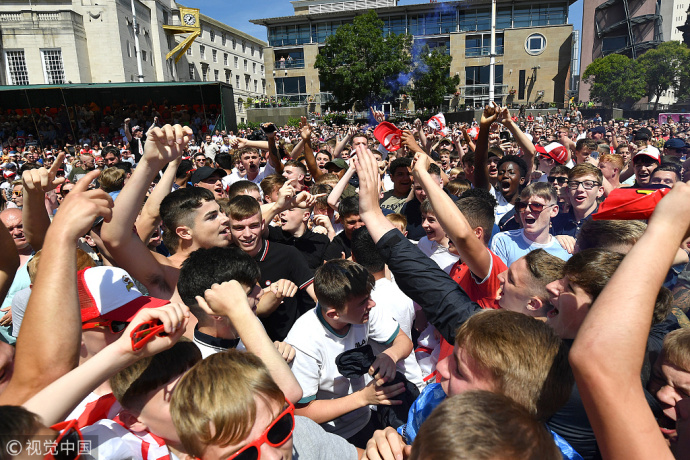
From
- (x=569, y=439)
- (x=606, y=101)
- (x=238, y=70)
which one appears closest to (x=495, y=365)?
(x=569, y=439)

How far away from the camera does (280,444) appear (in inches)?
52.2

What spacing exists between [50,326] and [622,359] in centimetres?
177

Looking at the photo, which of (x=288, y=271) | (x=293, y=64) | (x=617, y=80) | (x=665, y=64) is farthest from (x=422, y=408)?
(x=665, y=64)

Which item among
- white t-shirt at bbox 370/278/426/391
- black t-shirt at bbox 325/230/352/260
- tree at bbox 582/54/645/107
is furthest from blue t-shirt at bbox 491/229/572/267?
tree at bbox 582/54/645/107

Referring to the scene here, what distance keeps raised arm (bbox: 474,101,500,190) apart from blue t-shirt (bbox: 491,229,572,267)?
45.9 inches

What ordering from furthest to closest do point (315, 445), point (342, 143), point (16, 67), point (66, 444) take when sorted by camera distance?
1. point (16, 67)
2. point (342, 143)
3. point (315, 445)
4. point (66, 444)

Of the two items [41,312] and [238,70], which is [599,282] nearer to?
[41,312]

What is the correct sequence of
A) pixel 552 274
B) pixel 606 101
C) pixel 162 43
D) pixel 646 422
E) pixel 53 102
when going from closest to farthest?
pixel 646 422 < pixel 552 274 < pixel 53 102 < pixel 162 43 < pixel 606 101

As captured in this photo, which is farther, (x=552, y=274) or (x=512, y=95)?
(x=512, y=95)

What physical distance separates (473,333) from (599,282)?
0.69 m

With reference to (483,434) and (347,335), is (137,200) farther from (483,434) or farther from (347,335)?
(483,434)

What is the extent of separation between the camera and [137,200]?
2336mm

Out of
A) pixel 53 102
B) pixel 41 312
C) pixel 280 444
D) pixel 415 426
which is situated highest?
pixel 53 102

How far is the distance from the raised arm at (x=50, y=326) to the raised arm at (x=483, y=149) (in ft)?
11.9
